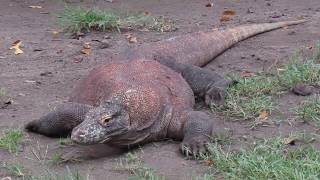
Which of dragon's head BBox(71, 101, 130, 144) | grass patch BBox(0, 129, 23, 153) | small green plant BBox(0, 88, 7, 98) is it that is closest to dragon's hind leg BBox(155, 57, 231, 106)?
dragon's head BBox(71, 101, 130, 144)

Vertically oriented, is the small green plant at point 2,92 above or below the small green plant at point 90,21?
below

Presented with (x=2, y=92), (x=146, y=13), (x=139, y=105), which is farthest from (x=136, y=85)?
(x=146, y=13)

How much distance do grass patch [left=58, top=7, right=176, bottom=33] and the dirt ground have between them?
0.11m

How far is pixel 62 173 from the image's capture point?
3420 mm

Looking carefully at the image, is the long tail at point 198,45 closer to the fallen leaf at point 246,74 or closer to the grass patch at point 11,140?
the fallen leaf at point 246,74

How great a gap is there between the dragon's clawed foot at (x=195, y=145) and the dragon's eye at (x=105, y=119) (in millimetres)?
451

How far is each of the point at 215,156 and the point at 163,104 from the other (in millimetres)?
615

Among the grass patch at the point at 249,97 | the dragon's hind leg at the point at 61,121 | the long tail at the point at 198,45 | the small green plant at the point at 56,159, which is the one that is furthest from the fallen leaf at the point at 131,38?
the small green plant at the point at 56,159

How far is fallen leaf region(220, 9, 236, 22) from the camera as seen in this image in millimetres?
7546

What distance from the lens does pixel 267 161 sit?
3295 millimetres

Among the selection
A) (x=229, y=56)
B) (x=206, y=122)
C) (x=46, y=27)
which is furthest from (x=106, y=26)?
(x=206, y=122)

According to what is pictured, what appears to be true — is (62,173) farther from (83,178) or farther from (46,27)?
(46,27)

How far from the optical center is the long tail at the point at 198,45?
16.7ft

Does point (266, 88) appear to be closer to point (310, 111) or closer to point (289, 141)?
point (310, 111)
